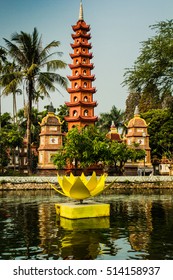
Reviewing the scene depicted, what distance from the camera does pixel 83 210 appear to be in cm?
1072

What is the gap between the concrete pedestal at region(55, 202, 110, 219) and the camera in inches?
420

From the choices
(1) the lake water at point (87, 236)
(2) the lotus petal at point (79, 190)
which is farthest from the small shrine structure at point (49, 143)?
(2) the lotus petal at point (79, 190)

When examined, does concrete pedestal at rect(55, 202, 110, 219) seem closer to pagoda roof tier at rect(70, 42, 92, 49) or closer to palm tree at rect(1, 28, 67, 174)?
palm tree at rect(1, 28, 67, 174)

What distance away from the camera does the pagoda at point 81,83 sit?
35.4 meters

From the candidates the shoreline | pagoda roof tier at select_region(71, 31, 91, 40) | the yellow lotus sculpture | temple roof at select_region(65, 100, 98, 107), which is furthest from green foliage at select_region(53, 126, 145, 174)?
the yellow lotus sculpture

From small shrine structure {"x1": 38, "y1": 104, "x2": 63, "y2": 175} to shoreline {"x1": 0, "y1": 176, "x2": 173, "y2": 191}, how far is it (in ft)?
22.0

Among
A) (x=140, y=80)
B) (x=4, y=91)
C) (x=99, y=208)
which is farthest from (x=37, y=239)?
(x=4, y=91)

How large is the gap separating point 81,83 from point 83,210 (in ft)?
87.0

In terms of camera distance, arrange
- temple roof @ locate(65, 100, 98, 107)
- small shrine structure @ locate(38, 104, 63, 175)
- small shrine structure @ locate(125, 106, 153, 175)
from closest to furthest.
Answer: small shrine structure @ locate(38, 104, 63, 175)
temple roof @ locate(65, 100, 98, 107)
small shrine structure @ locate(125, 106, 153, 175)

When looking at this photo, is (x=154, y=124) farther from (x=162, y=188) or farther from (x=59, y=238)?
(x=59, y=238)

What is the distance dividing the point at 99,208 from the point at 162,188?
15.9m

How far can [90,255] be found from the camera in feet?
22.2

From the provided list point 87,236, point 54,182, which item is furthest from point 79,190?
point 54,182

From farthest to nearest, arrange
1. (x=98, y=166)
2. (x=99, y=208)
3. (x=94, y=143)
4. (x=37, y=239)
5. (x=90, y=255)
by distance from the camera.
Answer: (x=98, y=166) → (x=94, y=143) → (x=99, y=208) → (x=37, y=239) → (x=90, y=255)
